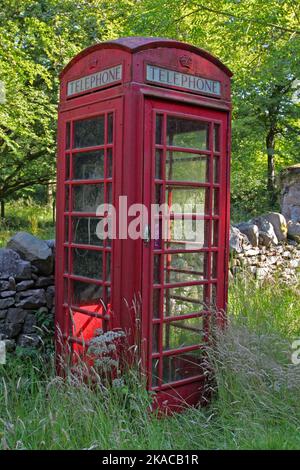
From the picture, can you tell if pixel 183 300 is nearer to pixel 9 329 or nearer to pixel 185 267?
pixel 185 267

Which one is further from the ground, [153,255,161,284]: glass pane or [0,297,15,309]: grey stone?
[153,255,161,284]: glass pane

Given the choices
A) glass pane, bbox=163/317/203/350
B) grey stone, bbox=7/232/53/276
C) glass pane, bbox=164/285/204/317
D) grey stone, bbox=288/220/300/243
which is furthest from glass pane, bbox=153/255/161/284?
grey stone, bbox=288/220/300/243

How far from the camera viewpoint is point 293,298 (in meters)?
5.61

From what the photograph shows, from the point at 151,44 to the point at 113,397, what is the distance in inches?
94.4

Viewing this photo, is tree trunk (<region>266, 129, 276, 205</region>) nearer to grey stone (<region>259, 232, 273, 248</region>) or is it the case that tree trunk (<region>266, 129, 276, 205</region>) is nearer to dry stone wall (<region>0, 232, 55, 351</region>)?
grey stone (<region>259, 232, 273, 248</region>)

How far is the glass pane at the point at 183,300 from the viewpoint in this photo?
3.78m

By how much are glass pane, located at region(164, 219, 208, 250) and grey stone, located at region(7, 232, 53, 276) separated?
50.2 inches

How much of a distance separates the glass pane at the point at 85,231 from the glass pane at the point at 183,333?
0.85 m

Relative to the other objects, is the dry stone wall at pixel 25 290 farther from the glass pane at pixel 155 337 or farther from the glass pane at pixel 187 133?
the glass pane at pixel 187 133

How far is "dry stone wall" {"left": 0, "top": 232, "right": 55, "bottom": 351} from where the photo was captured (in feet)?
13.7

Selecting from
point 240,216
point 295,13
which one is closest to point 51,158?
point 240,216

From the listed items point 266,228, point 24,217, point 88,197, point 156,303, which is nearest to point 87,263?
point 88,197

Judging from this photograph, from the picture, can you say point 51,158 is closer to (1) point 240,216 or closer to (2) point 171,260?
(1) point 240,216

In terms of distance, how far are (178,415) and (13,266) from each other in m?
1.89
